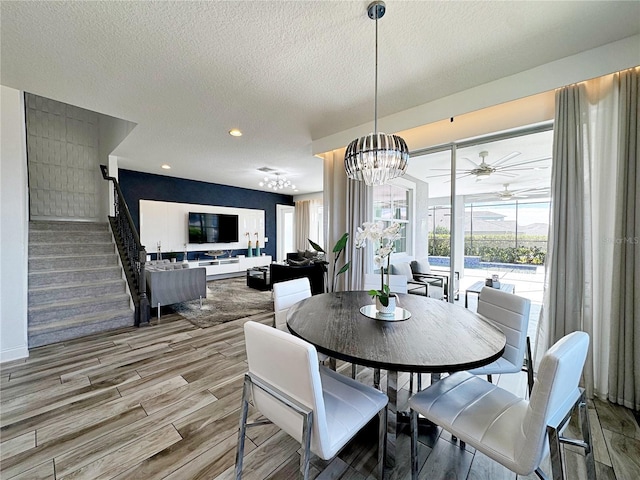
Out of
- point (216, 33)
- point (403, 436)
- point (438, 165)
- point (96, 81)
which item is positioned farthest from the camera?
point (438, 165)

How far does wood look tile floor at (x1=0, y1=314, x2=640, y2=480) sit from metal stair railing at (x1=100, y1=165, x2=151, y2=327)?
3.34 ft

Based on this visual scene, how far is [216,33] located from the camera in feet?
5.95

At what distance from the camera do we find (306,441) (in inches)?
38.7

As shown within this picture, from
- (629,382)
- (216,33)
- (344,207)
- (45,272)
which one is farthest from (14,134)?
(629,382)

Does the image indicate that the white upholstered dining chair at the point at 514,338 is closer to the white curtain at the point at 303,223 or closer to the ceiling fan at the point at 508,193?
the ceiling fan at the point at 508,193

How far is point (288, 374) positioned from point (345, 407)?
40cm

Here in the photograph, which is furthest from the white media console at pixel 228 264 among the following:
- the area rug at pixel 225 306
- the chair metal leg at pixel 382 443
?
the chair metal leg at pixel 382 443

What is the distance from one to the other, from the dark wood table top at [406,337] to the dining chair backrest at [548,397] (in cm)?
22

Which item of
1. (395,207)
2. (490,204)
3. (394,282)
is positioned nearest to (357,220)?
(395,207)

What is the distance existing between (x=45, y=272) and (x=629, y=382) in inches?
250

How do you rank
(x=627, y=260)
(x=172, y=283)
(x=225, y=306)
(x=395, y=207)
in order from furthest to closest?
(x=225, y=306) → (x=395, y=207) → (x=172, y=283) → (x=627, y=260)

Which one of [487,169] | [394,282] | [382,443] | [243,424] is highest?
[487,169]

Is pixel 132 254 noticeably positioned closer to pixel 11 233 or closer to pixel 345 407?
pixel 11 233

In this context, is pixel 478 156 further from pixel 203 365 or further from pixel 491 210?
pixel 203 365
